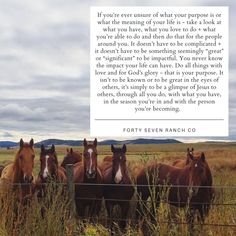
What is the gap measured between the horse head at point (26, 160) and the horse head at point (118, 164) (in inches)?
72.6

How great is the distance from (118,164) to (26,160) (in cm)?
208

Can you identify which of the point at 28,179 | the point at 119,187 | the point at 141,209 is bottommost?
the point at 141,209

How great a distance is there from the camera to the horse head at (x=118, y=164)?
10519 mm

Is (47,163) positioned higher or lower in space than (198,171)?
higher

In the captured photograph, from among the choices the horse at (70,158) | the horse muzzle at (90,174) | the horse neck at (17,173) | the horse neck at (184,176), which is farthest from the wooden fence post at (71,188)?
the horse at (70,158)

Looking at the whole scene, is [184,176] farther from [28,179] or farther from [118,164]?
[28,179]

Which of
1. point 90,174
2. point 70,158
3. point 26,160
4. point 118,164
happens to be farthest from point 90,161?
point 70,158

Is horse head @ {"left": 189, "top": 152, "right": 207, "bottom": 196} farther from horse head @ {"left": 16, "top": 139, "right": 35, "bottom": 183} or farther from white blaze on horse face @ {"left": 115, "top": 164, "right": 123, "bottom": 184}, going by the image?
horse head @ {"left": 16, "top": 139, "right": 35, "bottom": 183}

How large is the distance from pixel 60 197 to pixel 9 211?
898 mm

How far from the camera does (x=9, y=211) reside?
8156mm

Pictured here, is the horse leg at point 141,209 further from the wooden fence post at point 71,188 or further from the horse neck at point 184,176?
the wooden fence post at point 71,188

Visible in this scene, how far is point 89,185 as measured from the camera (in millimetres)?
10906

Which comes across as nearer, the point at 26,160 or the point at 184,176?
the point at 26,160

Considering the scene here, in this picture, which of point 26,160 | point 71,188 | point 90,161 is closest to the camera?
point 71,188
